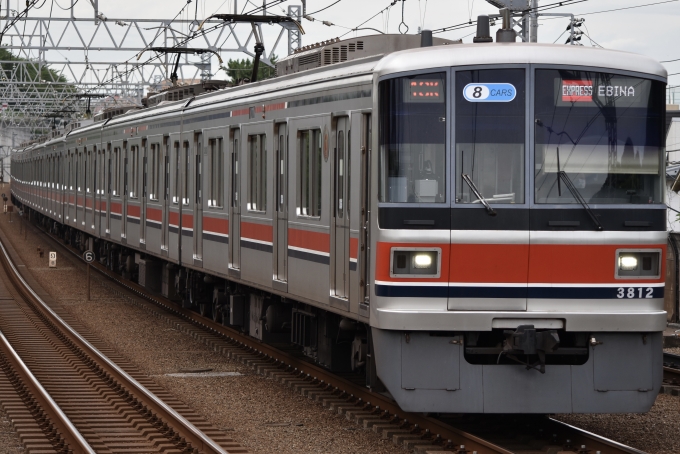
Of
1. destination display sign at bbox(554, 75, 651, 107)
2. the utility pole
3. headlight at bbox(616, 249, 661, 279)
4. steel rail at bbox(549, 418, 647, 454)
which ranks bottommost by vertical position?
steel rail at bbox(549, 418, 647, 454)

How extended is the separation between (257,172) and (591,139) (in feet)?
16.3

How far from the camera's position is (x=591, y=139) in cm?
857

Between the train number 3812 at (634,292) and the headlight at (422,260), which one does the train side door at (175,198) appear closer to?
the headlight at (422,260)

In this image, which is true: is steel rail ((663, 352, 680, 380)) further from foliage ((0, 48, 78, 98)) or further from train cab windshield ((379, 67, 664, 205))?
foliage ((0, 48, 78, 98))

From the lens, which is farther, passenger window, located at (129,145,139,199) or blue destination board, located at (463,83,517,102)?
passenger window, located at (129,145,139,199)

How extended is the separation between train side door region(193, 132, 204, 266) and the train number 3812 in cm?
792

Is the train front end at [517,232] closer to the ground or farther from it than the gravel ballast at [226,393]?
farther from it

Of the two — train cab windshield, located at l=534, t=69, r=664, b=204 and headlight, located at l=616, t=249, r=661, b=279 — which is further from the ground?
train cab windshield, located at l=534, t=69, r=664, b=204

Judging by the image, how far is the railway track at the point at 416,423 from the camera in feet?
28.2

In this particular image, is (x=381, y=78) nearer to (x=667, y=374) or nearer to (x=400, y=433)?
(x=400, y=433)

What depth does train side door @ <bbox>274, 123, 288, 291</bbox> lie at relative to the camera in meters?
11.7

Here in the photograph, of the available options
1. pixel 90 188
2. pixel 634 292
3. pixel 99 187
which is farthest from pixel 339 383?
pixel 90 188

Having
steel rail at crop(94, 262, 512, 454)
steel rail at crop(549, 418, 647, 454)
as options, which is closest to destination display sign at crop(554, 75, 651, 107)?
steel rail at crop(549, 418, 647, 454)

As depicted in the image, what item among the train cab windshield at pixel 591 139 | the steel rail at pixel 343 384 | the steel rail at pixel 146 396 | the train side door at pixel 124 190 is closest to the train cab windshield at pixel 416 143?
the train cab windshield at pixel 591 139
